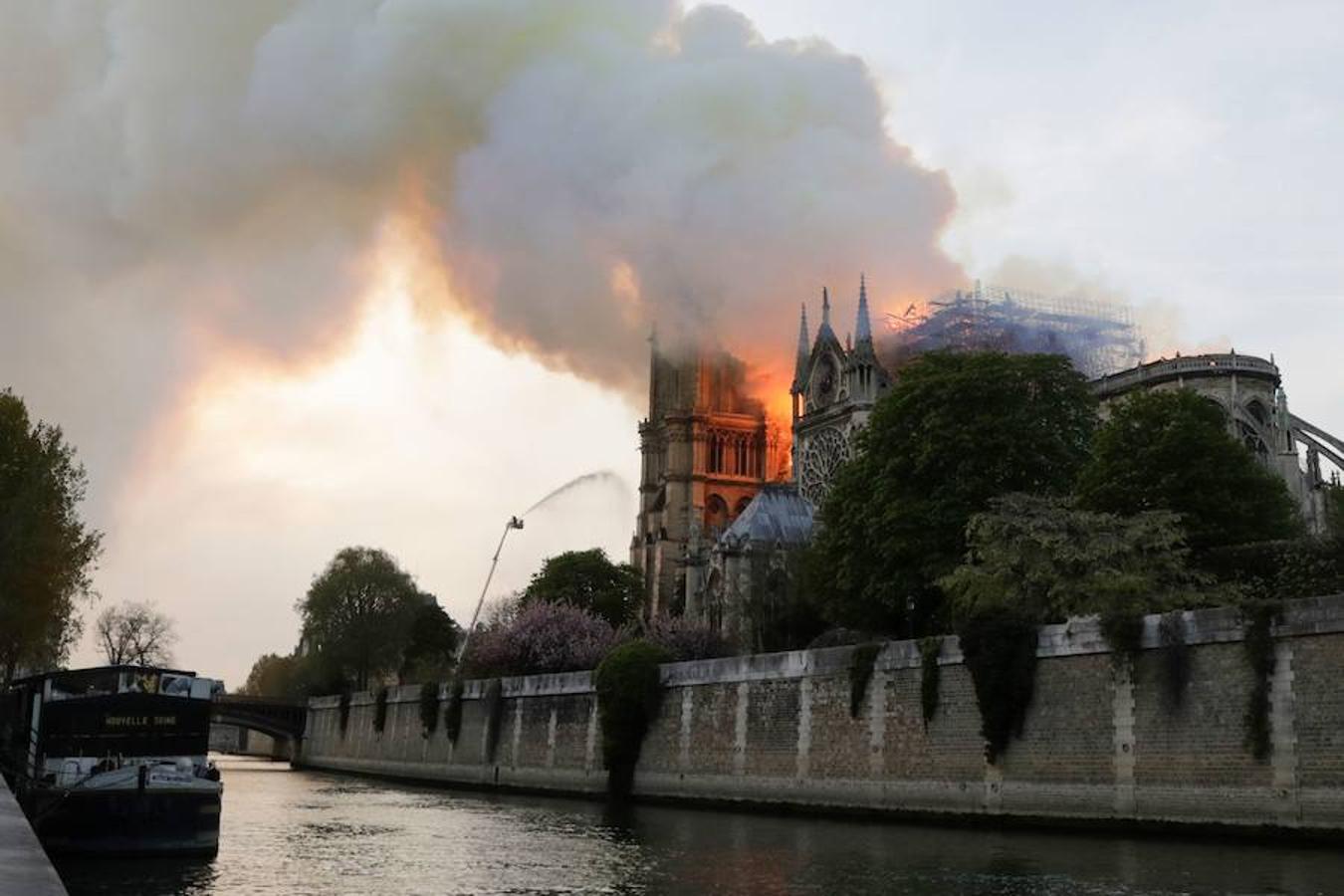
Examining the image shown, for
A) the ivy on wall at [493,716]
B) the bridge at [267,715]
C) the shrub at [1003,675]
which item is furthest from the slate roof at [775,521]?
the shrub at [1003,675]

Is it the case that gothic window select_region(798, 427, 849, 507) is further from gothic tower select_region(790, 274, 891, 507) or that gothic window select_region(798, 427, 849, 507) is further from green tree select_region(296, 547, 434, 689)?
green tree select_region(296, 547, 434, 689)

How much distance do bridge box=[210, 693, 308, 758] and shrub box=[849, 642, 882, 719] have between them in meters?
56.8

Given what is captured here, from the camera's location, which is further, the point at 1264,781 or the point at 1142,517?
the point at 1142,517

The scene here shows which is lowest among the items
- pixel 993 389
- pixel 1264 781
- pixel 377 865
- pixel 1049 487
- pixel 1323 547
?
pixel 377 865

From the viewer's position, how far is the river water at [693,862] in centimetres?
1936

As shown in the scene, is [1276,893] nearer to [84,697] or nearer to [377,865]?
[377,865]

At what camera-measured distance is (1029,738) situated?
1144 inches

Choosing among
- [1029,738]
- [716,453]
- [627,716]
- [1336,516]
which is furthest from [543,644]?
[716,453]

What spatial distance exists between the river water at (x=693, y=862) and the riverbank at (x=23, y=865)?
214 inches

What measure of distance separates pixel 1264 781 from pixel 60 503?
101 feet

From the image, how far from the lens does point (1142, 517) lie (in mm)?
32750

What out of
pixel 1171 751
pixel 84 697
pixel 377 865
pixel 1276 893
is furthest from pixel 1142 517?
pixel 84 697

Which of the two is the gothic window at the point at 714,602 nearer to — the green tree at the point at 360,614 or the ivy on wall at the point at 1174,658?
the green tree at the point at 360,614

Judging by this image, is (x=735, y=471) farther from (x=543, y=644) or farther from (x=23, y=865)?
(x=23, y=865)
